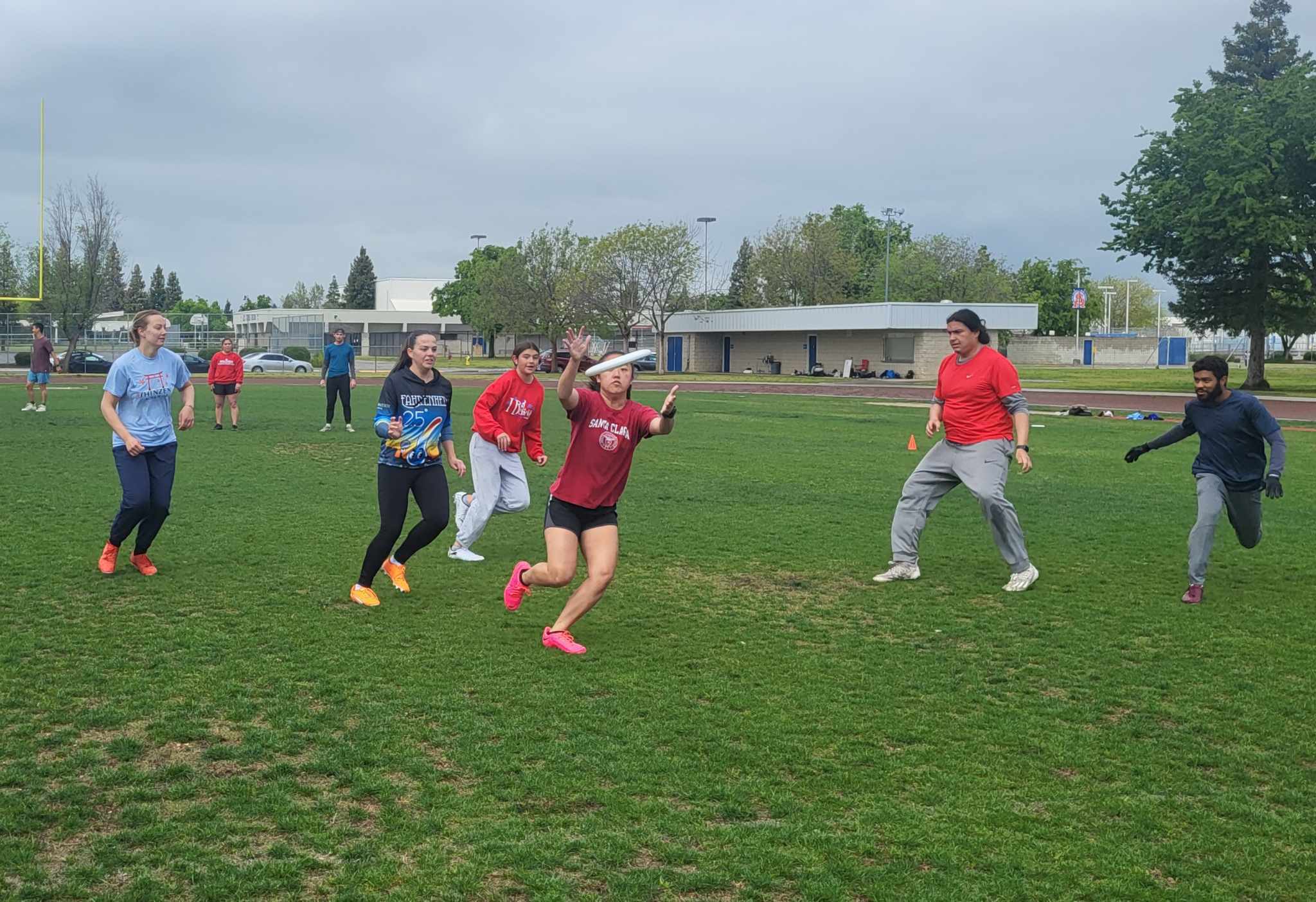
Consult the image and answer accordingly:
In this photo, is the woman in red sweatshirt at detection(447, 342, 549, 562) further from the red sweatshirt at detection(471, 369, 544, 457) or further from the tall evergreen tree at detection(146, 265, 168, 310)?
the tall evergreen tree at detection(146, 265, 168, 310)

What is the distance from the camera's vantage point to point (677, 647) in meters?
7.20

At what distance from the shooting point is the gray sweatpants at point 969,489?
8820 millimetres

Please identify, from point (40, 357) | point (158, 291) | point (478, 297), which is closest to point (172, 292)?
point (158, 291)

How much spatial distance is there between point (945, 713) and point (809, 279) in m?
78.8

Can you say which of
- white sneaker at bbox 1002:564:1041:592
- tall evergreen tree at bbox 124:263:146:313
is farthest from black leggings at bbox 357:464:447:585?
tall evergreen tree at bbox 124:263:146:313

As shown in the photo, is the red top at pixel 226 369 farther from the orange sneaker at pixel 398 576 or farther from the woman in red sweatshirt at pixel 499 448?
the orange sneaker at pixel 398 576

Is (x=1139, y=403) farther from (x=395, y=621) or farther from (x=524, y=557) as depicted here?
(x=395, y=621)

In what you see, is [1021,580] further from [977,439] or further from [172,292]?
[172,292]

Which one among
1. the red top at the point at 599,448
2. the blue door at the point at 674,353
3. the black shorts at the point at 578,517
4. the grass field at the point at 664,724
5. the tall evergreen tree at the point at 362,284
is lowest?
the grass field at the point at 664,724

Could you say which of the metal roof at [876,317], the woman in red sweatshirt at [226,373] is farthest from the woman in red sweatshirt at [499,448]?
the metal roof at [876,317]

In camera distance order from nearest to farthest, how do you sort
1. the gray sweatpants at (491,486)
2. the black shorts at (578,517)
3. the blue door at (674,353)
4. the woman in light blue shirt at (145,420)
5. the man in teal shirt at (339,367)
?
Answer: 1. the black shorts at (578,517)
2. the woman in light blue shirt at (145,420)
3. the gray sweatpants at (491,486)
4. the man in teal shirt at (339,367)
5. the blue door at (674,353)

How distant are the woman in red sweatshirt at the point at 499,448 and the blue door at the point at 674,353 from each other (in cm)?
6375

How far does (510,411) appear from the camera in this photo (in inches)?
378

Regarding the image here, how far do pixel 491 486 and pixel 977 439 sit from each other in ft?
12.3
